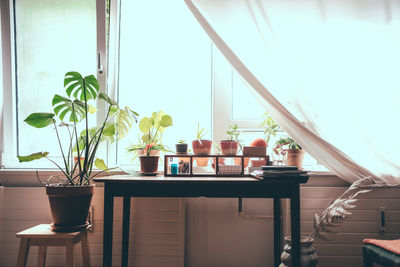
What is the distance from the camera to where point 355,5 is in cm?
196

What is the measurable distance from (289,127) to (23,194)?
71.0 inches

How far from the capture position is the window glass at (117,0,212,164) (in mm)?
2297

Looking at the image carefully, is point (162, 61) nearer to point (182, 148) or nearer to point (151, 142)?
point (151, 142)

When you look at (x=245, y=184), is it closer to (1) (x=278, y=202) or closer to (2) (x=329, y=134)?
(1) (x=278, y=202)

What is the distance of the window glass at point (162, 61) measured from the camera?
2297 mm

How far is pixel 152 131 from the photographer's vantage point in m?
2.10

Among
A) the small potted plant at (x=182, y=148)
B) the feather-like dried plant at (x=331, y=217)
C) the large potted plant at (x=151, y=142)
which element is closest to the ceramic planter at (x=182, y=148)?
the small potted plant at (x=182, y=148)

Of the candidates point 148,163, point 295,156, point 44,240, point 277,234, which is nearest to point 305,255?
point 277,234

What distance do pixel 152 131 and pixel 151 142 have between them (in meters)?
0.08

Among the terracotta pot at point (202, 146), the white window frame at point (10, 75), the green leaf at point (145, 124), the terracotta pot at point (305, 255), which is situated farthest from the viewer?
the white window frame at point (10, 75)

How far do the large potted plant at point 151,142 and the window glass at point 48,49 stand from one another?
2.09 ft

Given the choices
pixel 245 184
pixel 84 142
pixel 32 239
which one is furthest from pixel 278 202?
pixel 32 239

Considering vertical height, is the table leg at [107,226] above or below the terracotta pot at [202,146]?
below

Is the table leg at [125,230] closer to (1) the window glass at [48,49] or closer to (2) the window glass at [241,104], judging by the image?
(1) the window glass at [48,49]
